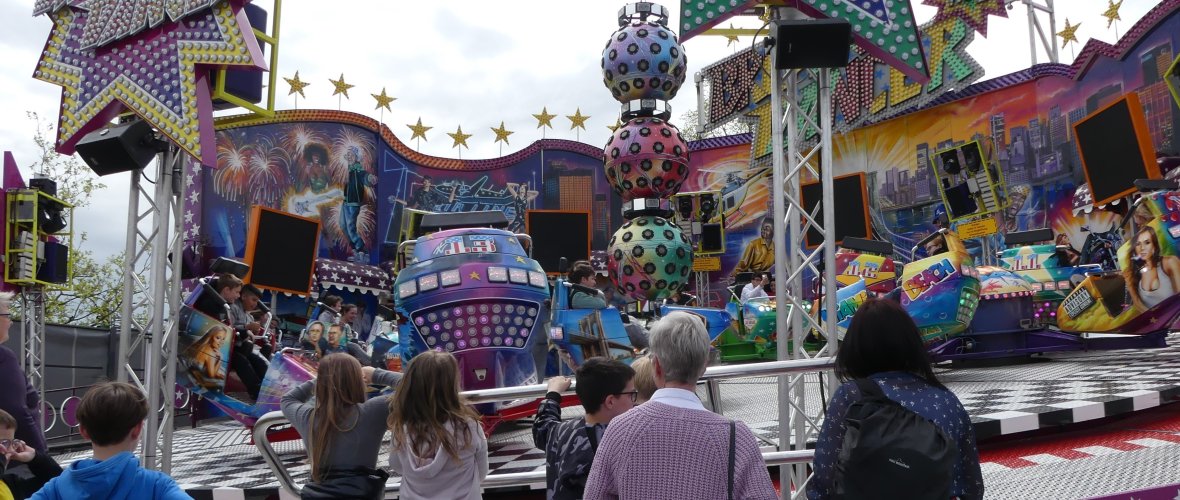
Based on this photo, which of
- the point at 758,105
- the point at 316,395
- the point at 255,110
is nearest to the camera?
the point at 316,395

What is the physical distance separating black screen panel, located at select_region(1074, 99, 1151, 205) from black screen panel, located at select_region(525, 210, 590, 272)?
1026cm

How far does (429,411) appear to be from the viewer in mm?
2869

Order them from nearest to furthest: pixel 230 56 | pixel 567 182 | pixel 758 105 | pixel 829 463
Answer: pixel 829 463, pixel 230 56, pixel 758 105, pixel 567 182

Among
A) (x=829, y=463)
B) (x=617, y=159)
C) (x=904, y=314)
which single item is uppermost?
(x=617, y=159)

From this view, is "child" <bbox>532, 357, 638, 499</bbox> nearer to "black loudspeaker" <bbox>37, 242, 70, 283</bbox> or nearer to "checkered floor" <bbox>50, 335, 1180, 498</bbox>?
"checkered floor" <bbox>50, 335, 1180, 498</bbox>

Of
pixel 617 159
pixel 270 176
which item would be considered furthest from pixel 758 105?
pixel 270 176

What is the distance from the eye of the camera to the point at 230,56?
555cm

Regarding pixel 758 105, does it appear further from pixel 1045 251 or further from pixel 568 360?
pixel 568 360

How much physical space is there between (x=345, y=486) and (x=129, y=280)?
10.8ft

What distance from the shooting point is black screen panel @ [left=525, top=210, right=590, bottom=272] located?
733 inches

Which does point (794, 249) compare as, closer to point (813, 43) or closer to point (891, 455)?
point (813, 43)

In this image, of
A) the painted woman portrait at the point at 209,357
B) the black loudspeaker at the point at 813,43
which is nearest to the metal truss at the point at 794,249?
the black loudspeaker at the point at 813,43

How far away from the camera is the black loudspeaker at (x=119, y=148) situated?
5543 mm

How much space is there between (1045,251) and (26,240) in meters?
11.0
